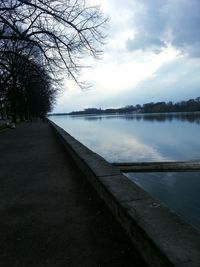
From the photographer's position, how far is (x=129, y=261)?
3.05 meters

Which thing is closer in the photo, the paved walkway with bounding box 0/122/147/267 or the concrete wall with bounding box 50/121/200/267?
the concrete wall with bounding box 50/121/200/267

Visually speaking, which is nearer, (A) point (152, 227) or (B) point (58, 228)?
(A) point (152, 227)

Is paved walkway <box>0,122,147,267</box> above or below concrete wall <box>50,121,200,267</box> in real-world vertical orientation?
below

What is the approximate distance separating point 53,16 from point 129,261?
48.5 ft

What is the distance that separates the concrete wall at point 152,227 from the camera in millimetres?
2518

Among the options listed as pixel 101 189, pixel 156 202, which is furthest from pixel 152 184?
pixel 156 202

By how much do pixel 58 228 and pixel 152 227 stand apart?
1442mm

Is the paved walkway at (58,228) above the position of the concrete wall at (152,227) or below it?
below

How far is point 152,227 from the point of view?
3.05 meters

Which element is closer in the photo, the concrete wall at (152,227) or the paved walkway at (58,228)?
the concrete wall at (152,227)

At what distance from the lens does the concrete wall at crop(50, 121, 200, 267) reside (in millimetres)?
2518

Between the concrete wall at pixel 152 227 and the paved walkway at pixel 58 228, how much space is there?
181 mm

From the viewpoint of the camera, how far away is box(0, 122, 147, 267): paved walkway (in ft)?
10.5

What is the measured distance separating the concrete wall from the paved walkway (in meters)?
0.18
